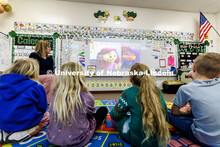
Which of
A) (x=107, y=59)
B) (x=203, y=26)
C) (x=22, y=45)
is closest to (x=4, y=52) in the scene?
(x=22, y=45)

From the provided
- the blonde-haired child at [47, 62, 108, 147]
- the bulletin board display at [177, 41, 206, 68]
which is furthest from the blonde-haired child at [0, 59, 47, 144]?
the bulletin board display at [177, 41, 206, 68]

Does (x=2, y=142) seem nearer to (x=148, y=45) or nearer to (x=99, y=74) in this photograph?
(x=99, y=74)

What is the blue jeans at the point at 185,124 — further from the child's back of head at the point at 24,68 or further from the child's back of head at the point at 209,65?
the child's back of head at the point at 24,68

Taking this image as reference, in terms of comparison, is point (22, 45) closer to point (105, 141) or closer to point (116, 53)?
point (116, 53)

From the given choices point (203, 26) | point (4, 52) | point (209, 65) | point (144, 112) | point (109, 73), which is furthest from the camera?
point (203, 26)

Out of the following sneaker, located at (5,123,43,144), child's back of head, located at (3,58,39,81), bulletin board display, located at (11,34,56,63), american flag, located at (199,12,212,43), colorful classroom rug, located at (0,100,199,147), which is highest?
american flag, located at (199,12,212,43)

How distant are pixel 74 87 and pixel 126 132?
1.73 ft

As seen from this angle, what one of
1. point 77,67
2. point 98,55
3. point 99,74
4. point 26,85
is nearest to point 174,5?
point 98,55

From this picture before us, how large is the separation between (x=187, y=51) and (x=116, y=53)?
2253mm

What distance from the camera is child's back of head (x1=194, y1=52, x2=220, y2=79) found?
2.87 ft

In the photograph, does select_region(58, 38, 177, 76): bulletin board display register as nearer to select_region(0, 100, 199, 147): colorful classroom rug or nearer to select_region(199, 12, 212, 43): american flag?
select_region(199, 12, 212, 43): american flag

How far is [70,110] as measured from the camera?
2.71ft

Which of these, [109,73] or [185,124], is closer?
[185,124]

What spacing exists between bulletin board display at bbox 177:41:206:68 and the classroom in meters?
0.03
